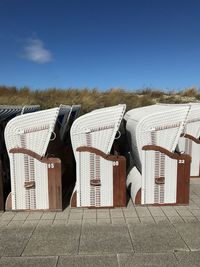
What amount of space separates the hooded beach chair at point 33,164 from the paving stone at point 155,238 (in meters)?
1.46

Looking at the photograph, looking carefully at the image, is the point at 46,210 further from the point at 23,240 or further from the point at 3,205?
the point at 23,240

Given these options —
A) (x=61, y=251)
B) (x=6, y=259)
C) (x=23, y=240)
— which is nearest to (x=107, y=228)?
(x=61, y=251)

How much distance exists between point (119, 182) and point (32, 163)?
1.45 m

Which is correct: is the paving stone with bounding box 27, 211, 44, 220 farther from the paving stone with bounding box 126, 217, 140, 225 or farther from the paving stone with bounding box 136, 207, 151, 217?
the paving stone with bounding box 136, 207, 151, 217

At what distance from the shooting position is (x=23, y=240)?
3941 millimetres

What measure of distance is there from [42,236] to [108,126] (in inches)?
76.5

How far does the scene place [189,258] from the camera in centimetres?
342

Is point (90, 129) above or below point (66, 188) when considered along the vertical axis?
above

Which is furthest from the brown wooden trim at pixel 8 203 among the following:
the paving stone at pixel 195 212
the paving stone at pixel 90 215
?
the paving stone at pixel 195 212

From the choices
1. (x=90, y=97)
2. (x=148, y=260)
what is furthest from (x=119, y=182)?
(x=90, y=97)

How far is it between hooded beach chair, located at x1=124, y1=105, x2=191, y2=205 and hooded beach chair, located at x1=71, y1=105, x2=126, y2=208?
360 millimetres

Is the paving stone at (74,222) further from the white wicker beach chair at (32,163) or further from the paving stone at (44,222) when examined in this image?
the white wicker beach chair at (32,163)

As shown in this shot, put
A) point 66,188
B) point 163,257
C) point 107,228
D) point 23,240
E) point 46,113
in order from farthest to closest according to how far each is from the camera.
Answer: point 66,188 → point 46,113 → point 107,228 → point 23,240 → point 163,257

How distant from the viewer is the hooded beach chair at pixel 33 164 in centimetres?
478
